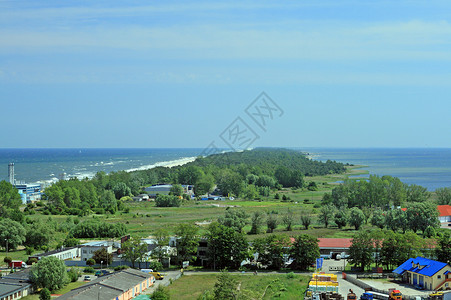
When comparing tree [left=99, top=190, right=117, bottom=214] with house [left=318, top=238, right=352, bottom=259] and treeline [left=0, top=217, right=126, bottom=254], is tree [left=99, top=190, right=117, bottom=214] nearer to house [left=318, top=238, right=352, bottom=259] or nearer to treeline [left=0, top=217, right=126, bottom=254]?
treeline [left=0, top=217, right=126, bottom=254]

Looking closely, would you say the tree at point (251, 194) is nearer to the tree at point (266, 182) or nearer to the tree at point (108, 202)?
the tree at point (266, 182)

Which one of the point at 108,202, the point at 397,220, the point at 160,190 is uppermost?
the point at 397,220

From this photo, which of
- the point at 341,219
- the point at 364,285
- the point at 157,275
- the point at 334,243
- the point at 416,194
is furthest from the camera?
the point at 416,194

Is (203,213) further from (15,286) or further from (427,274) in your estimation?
(427,274)

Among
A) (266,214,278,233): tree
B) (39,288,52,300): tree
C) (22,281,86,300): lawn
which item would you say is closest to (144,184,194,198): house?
(266,214,278,233): tree

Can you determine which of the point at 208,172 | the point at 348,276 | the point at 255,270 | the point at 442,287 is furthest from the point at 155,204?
the point at 442,287

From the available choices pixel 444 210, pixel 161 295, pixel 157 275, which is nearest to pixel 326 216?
pixel 444 210

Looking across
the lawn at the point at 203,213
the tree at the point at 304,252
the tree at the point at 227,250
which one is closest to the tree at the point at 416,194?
the lawn at the point at 203,213
